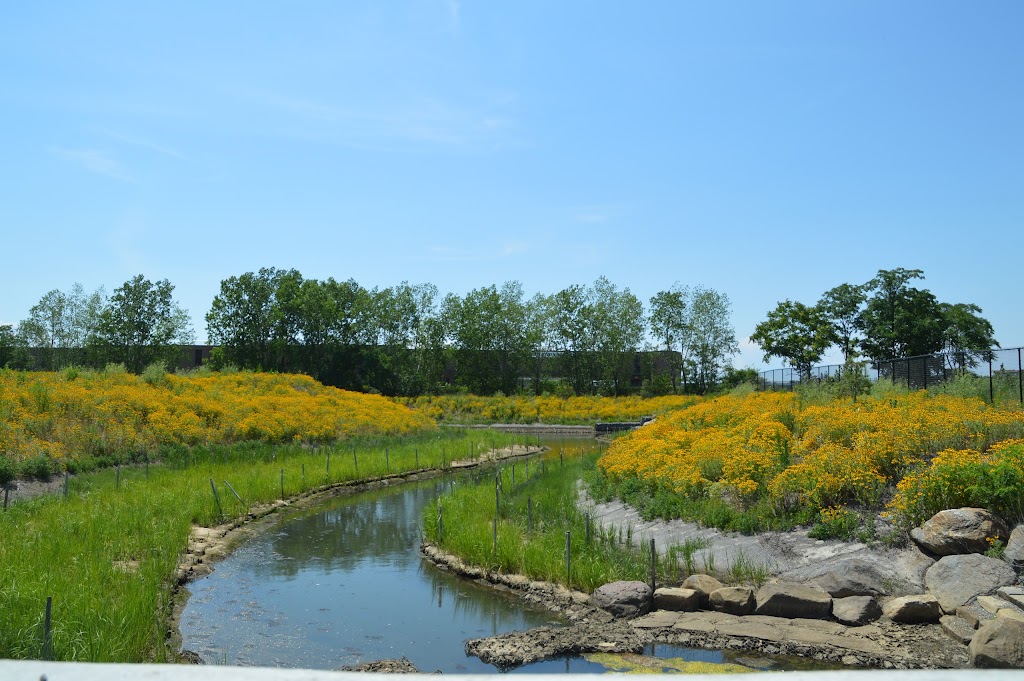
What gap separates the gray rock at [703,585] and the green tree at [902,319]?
5281 centimetres

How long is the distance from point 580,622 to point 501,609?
2.05 meters

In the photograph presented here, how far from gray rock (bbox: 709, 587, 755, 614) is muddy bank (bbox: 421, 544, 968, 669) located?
149 mm

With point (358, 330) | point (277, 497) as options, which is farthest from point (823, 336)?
point (277, 497)

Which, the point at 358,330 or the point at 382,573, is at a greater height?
the point at 358,330

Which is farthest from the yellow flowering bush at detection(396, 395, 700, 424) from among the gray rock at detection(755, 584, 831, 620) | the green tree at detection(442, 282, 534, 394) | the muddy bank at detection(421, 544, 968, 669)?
the muddy bank at detection(421, 544, 968, 669)

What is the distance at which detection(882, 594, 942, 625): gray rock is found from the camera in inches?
475

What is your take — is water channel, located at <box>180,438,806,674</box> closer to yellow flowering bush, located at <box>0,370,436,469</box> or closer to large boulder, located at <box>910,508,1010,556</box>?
large boulder, located at <box>910,508,1010,556</box>

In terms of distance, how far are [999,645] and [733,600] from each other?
12.8 feet

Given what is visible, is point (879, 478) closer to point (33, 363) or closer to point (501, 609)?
A: point (501, 609)

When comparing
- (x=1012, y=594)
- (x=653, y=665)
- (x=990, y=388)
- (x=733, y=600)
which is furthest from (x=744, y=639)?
(x=990, y=388)

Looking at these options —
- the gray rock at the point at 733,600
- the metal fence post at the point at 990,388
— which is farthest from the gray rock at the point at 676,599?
the metal fence post at the point at 990,388

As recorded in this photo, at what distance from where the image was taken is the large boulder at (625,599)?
13289 millimetres

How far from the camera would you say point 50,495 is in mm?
20953

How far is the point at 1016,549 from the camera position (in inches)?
507
